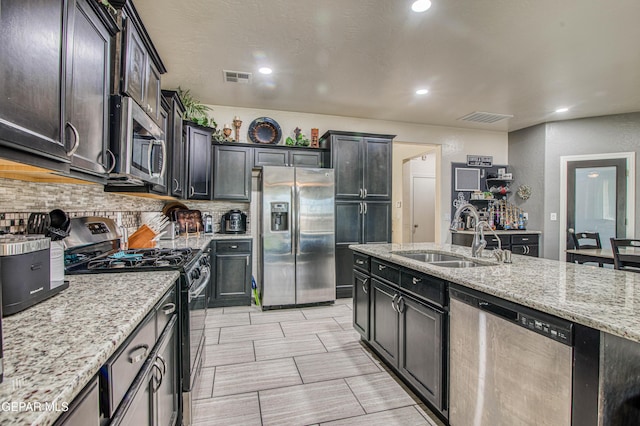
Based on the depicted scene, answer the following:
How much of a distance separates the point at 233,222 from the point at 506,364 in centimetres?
354

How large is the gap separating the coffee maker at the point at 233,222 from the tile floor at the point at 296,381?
1.28 meters

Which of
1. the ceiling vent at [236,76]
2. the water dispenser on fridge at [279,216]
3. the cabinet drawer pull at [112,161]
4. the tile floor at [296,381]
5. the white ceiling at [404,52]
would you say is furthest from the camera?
the water dispenser on fridge at [279,216]

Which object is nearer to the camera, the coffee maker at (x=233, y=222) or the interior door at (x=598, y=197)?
the coffee maker at (x=233, y=222)

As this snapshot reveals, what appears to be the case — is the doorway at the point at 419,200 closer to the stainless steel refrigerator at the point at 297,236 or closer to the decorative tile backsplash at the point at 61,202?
the stainless steel refrigerator at the point at 297,236

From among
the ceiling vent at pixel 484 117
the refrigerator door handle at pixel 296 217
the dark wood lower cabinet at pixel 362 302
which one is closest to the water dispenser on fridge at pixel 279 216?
the refrigerator door handle at pixel 296 217

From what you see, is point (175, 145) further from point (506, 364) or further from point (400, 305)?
point (506, 364)

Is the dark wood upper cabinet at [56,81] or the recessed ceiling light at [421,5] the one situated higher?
the recessed ceiling light at [421,5]

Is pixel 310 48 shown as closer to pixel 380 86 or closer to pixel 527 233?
pixel 380 86

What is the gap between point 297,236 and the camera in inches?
154

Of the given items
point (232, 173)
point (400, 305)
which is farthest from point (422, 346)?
point (232, 173)

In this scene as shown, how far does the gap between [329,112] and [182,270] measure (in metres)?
3.56

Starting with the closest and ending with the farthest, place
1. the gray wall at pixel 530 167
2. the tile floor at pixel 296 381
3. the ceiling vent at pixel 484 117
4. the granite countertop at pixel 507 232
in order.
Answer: the tile floor at pixel 296 381 → the ceiling vent at pixel 484 117 → the granite countertop at pixel 507 232 → the gray wall at pixel 530 167

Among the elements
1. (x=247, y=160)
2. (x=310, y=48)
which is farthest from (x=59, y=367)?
(x=247, y=160)

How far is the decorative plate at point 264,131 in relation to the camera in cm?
437
